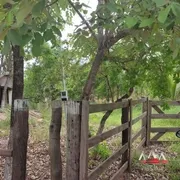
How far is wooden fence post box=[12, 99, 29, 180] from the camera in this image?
9.11 feet

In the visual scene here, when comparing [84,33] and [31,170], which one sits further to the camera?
[31,170]

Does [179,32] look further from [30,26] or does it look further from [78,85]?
[78,85]

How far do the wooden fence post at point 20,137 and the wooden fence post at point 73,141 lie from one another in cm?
41

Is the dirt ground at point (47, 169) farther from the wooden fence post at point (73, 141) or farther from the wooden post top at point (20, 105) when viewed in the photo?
the wooden post top at point (20, 105)

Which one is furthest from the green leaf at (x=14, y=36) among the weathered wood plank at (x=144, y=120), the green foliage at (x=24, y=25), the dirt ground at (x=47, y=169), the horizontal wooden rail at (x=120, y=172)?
the weathered wood plank at (x=144, y=120)

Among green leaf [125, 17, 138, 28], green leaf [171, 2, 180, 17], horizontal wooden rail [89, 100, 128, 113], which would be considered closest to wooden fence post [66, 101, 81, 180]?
horizontal wooden rail [89, 100, 128, 113]

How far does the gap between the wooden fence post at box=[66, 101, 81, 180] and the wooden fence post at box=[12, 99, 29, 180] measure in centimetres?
41

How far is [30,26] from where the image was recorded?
5.06 feet

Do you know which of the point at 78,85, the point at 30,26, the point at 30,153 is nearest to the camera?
the point at 30,26

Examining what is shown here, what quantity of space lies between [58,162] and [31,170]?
2.03 m

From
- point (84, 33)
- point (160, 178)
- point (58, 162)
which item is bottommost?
point (160, 178)

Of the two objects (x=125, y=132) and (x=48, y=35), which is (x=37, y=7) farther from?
(x=125, y=132)

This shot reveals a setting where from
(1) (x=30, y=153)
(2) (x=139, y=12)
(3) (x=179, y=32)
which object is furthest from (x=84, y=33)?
(1) (x=30, y=153)

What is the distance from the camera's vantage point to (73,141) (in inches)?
110
